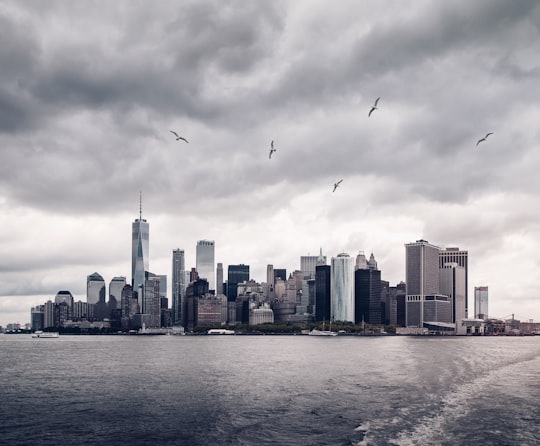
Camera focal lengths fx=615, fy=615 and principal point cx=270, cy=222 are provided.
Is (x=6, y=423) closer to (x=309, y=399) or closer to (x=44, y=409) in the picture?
(x=44, y=409)

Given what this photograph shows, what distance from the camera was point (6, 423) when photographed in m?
68.6

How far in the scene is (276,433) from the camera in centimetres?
6266

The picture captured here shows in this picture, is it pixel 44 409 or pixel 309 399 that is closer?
pixel 44 409

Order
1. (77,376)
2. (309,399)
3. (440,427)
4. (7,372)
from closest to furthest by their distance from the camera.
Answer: (440,427) → (309,399) → (77,376) → (7,372)

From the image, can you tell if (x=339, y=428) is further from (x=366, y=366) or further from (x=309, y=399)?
(x=366, y=366)

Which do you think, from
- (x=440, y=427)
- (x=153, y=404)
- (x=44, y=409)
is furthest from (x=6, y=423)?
(x=440, y=427)

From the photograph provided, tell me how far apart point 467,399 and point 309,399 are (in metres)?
21.8

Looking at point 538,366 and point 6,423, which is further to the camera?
point 538,366

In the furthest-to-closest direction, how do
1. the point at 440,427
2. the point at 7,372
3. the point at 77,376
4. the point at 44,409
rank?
the point at 7,372 → the point at 77,376 → the point at 44,409 → the point at 440,427

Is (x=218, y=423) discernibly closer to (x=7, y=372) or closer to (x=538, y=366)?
(x=7, y=372)

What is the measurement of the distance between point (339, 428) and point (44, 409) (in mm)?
37633

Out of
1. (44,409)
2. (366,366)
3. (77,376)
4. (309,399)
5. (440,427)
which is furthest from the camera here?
(366,366)

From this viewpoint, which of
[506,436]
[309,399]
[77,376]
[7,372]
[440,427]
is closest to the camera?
[506,436]

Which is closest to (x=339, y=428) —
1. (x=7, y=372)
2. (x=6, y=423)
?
(x=6, y=423)
